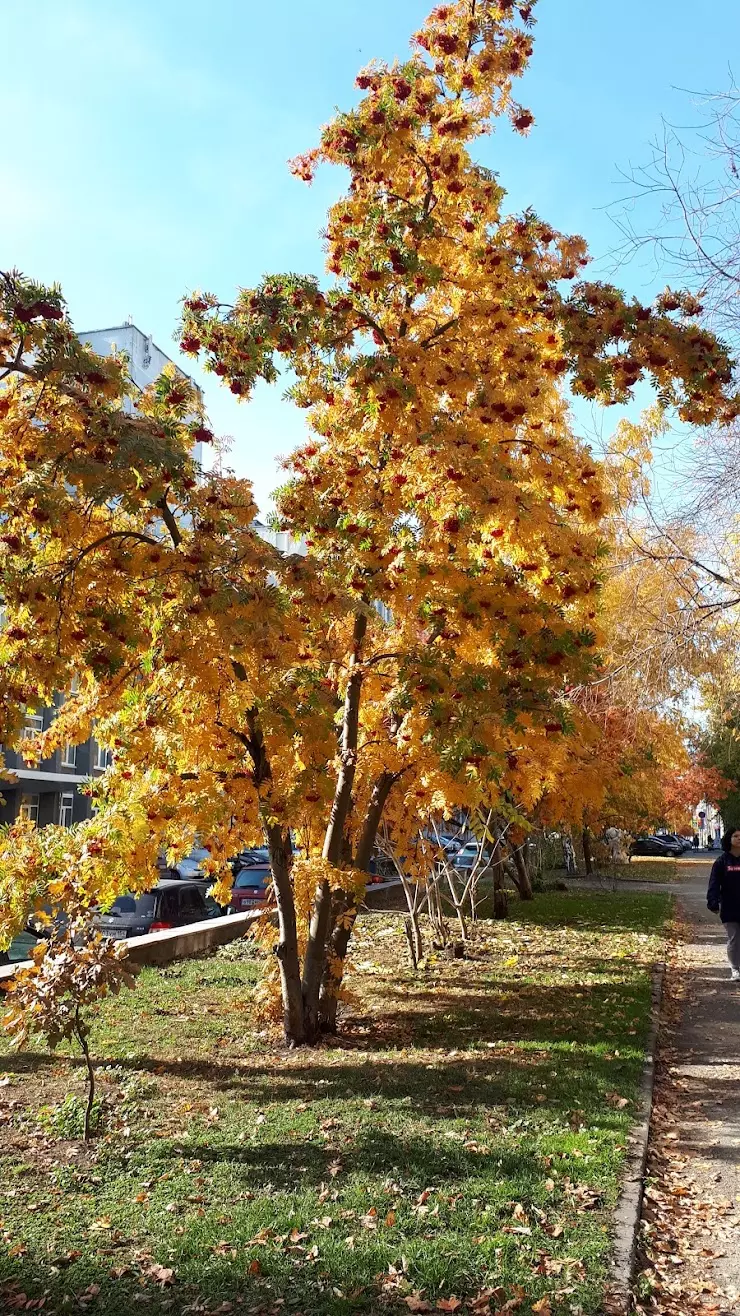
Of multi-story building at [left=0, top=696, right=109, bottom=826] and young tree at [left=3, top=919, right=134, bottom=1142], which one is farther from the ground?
multi-story building at [left=0, top=696, right=109, bottom=826]

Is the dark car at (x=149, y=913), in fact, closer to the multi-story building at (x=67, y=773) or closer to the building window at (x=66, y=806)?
the multi-story building at (x=67, y=773)

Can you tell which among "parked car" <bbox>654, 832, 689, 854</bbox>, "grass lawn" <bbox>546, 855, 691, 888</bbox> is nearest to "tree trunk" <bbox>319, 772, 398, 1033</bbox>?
"grass lawn" <bbox>546, 855, 691, 888</bbox>

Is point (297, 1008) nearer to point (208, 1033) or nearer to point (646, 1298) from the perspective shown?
point (208, 1033)

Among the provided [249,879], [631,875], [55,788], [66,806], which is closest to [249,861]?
[249,879]

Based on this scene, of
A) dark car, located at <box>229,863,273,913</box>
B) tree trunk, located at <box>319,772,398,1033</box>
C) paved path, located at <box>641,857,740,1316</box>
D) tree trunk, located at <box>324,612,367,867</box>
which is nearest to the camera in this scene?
paved path, located at <box>641,857,740,1316</box>

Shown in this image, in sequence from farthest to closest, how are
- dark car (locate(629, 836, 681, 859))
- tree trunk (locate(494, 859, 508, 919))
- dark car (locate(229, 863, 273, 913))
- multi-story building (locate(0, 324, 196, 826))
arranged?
dark car (locate(629, 836, 681, 859))
multi-story building (locate(0, 324, 196, 826))
dark car (locate(229, 863, 273, 913))
tree trunk (locate(494, 859, 508, 919))

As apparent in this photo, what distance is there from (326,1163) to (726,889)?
6.69m

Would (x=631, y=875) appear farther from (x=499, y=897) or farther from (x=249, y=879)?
(x=249, y=879)

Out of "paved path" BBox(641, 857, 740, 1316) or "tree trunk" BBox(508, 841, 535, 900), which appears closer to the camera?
"paved path" BBox(641, 857, 740, 1316)

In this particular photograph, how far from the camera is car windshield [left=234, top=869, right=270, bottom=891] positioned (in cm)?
1936

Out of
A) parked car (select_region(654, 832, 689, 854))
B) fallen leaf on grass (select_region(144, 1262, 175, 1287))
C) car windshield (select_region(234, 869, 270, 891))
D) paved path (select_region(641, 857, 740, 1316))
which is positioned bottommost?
paved path (select_region(641, 857, 740, 1316))

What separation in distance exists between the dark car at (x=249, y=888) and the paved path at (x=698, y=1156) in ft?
29.2

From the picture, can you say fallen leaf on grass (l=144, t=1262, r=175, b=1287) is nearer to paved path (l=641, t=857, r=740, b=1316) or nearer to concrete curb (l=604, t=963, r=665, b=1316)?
concrete curb (l=604, t=963, r=665, b=1316)

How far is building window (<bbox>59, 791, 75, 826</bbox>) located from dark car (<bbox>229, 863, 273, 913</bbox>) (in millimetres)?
21502
